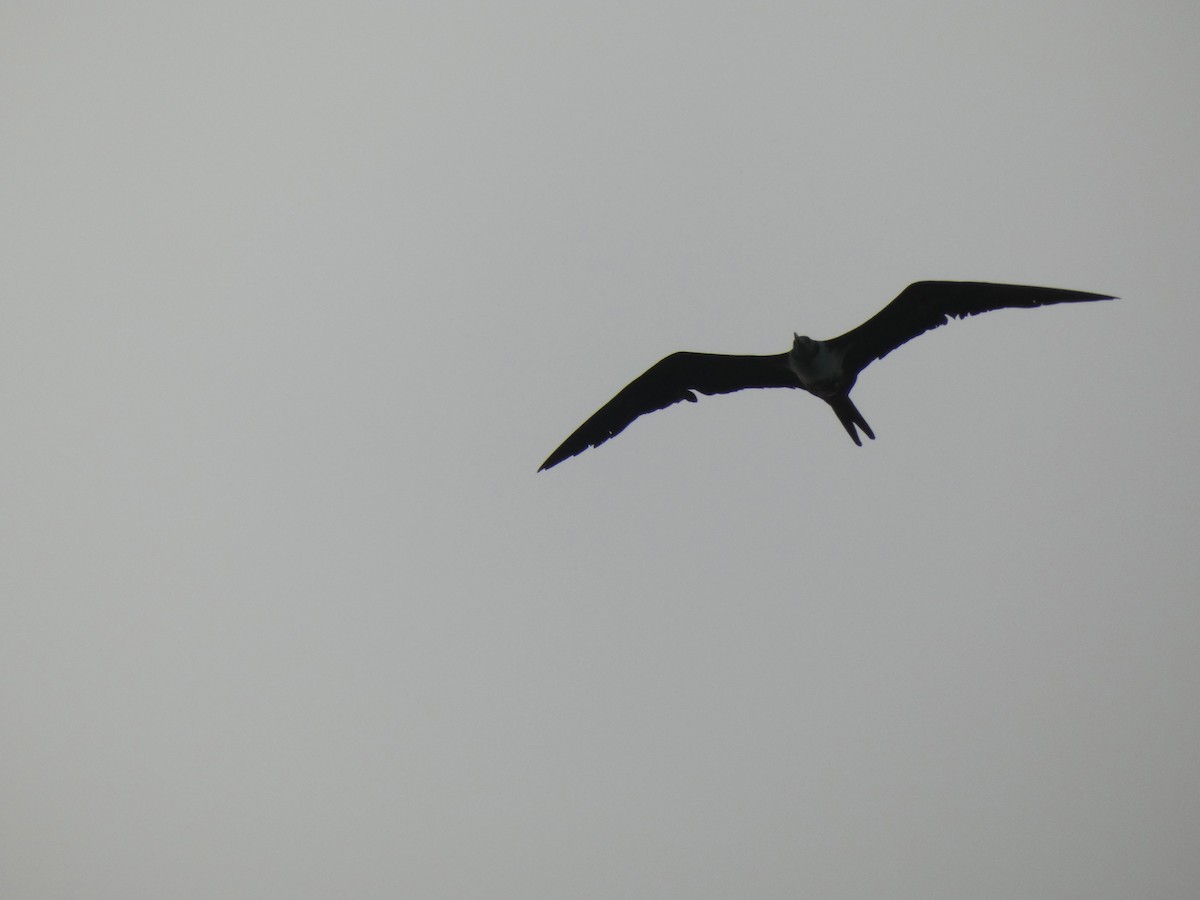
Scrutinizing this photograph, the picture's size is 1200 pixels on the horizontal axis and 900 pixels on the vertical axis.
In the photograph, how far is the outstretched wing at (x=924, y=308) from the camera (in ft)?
36.3

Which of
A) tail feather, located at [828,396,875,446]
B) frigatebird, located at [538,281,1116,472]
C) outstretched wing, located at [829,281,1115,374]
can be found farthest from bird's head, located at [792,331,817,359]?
tail feather, located at [828,396,875,446]

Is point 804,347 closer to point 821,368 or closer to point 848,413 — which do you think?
point 821,368

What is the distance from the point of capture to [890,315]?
11672 mm

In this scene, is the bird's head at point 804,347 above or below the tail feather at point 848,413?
above

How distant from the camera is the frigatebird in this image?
11352 mm

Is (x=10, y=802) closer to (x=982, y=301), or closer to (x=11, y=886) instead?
(x=11, y=886)

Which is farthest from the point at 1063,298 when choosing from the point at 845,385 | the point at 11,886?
the point at 11,886

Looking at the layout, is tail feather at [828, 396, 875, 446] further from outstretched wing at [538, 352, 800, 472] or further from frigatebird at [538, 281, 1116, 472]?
outstretched wing at [538, 352, 800, 472]

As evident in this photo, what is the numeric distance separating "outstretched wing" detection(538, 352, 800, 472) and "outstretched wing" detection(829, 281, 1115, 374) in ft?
3.01

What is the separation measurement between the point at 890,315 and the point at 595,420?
400cm

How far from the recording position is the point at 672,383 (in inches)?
491

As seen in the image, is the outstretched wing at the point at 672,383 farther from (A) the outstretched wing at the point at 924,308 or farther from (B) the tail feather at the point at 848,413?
(A) the outstretched wing at the point at 924,308

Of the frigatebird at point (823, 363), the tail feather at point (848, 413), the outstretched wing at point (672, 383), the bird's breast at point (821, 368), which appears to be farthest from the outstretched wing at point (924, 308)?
the outstretched wing at point (672, 383)

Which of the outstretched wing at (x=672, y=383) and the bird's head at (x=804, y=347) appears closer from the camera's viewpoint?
the bird's head at (x=804, y=347)
